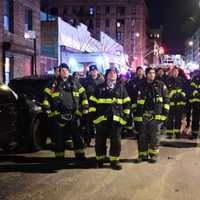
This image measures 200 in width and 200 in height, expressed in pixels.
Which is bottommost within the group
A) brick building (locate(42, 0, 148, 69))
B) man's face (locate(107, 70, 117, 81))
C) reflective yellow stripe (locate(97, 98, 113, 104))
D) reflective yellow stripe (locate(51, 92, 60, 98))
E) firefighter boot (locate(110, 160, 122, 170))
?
firefighter boot (locate(110, 160, 122, 170))

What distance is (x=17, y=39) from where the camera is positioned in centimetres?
2125

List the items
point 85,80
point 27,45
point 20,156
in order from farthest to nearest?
point 27,45
point 85,80
point 20,156

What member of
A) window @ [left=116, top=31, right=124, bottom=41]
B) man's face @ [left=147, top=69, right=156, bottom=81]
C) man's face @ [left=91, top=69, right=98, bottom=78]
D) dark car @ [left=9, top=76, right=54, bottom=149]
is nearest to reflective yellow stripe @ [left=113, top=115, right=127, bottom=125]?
man's face @ [left=147, top=69, right=156, bottom=81]

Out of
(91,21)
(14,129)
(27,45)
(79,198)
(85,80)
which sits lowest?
(79,198)

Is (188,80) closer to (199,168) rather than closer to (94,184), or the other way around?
(199,168)

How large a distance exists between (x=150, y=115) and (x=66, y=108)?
1623 millimetres

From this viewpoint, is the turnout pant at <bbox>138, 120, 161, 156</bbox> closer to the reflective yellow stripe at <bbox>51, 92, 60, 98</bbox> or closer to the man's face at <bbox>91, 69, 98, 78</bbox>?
the reflective yellow stripe at <bbox>51, 92, 60, 98</bbox>

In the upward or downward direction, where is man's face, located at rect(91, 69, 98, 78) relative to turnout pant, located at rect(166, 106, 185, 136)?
upward

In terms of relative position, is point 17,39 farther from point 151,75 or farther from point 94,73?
point 151,75

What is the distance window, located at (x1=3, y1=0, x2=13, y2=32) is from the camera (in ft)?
66.7

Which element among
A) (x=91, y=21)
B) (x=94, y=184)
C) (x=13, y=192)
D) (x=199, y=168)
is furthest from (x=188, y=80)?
(x=91, y=21)

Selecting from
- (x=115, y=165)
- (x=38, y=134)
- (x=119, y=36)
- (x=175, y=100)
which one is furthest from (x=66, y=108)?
(x=119, y=36)

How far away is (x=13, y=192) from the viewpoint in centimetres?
652

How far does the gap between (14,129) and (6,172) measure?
48.5 inches
